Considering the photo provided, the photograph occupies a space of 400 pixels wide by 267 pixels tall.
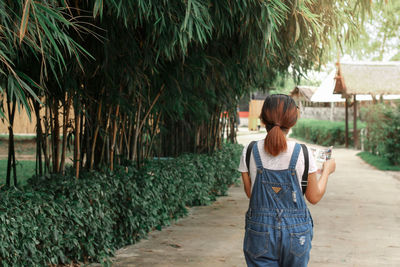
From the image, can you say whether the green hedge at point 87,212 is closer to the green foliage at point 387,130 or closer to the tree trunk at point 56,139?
the tree trunk at point 56,139

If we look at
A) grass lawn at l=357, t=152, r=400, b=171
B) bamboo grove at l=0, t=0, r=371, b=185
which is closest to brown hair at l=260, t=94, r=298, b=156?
bamboo grove at l=0, t=0, r=371, b=185

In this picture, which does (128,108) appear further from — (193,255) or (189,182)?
(189,182)

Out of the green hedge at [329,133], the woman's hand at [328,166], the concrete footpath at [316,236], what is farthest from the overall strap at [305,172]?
the green hedge at [329,133]

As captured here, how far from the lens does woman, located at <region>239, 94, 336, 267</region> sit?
7.94 feet

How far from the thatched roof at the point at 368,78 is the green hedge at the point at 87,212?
13.5 metres

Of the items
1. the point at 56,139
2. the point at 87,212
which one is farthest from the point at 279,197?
the point at 56,139

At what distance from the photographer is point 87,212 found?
4.22 m

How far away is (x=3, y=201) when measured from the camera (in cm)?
345

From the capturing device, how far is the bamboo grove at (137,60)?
380cm

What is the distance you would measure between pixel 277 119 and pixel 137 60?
2682mm

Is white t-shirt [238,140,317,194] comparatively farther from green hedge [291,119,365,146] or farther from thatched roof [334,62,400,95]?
green hedge [291,119,365,146]

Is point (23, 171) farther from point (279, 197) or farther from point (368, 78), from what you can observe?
point (368, 78)

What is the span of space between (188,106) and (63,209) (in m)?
2.87

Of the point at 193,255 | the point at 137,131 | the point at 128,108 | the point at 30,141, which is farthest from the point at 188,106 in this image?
the point at 30,141
